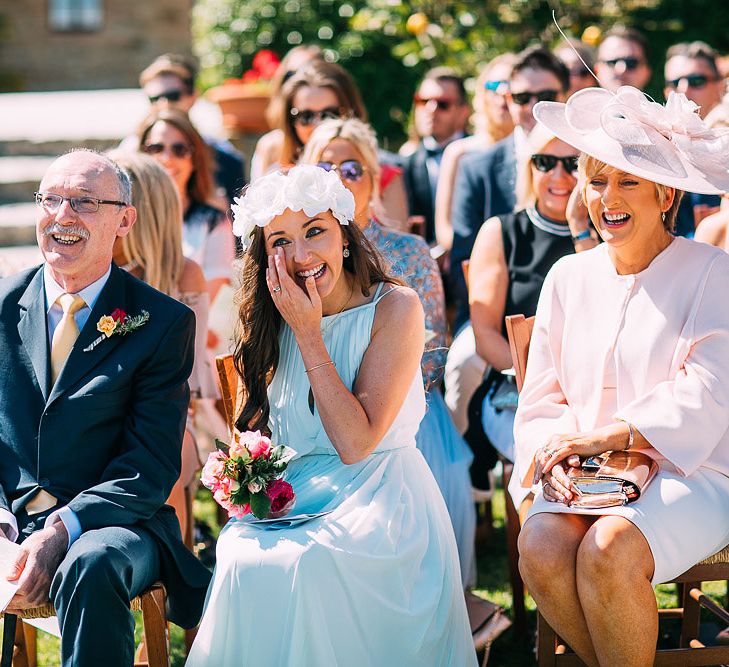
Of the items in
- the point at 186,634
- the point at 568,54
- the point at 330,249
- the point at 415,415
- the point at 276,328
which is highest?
the point at 568,54

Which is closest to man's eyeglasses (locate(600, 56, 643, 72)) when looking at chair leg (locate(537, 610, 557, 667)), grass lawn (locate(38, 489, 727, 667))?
grass lawn (locate(38, 489, 727, 667))

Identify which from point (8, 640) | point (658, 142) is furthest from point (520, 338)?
point (8, 640)

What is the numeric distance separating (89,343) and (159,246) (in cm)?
108

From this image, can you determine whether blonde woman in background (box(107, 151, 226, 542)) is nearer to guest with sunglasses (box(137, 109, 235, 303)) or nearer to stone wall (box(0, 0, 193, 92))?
guest with sunglasses (box(137, 109, 235, 303))

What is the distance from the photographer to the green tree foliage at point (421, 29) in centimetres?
1085

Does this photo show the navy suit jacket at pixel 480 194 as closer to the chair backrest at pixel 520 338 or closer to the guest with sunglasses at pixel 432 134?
the guest with sunglasses at pixel 432 134

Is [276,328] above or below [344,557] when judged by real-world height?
above

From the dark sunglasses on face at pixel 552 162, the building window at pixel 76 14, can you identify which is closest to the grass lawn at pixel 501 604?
the dark sunglasses on face at pixel 552 162

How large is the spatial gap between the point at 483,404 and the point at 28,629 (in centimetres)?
217

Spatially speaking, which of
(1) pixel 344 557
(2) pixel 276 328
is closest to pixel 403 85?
(2) pixel 276 328

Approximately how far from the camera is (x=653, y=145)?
3.64 m

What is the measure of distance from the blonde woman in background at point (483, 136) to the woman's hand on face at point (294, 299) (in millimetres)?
2785

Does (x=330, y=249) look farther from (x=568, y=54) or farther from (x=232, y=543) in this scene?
(x=568, y=54)

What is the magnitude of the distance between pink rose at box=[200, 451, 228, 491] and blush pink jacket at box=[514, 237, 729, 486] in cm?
108
